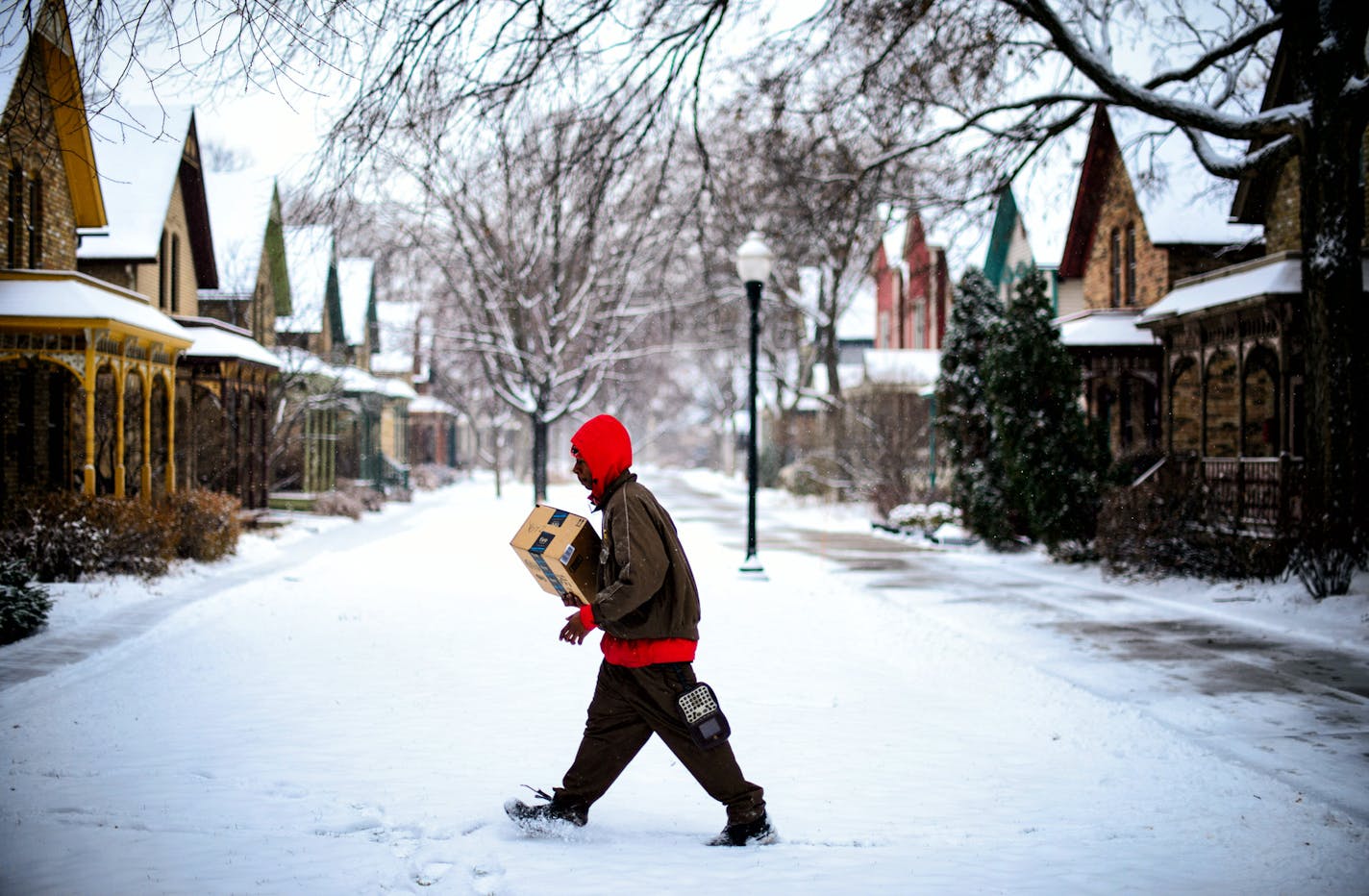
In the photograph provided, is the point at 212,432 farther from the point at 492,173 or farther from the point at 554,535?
the point at 554,535

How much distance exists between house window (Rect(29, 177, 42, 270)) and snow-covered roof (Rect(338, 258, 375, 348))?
21.2 meters

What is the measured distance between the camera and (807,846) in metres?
5.09

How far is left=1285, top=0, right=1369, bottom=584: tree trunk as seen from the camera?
13.4 metres

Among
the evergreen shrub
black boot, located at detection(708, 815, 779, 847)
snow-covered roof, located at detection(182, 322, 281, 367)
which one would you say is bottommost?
black boot, located at detection(708, 815, 779, 847)

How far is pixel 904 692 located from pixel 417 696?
11.2 ft

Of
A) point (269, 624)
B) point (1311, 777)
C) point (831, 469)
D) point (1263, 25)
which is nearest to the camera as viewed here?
point (1311, 777)

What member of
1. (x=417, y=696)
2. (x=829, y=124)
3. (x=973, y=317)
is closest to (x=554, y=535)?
(x=417, y=696)

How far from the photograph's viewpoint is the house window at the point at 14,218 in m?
17.7

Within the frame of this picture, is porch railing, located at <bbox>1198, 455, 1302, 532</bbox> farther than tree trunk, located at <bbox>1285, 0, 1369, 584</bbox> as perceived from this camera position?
Yes

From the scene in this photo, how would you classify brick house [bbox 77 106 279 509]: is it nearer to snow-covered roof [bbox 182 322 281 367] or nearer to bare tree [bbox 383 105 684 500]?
snow-covered roof [bbox 182 322 281 367]

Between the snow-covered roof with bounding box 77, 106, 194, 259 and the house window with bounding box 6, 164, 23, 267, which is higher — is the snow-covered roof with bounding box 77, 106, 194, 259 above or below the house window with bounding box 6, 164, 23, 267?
above

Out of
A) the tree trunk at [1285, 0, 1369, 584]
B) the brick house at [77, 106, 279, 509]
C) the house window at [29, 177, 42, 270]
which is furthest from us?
the brick house at [77, 106, 279, 509]

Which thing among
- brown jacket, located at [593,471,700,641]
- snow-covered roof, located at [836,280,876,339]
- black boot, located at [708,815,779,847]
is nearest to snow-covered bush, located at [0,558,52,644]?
brown jacket, located at [593,471,700,641]

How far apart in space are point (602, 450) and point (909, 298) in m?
34.3
